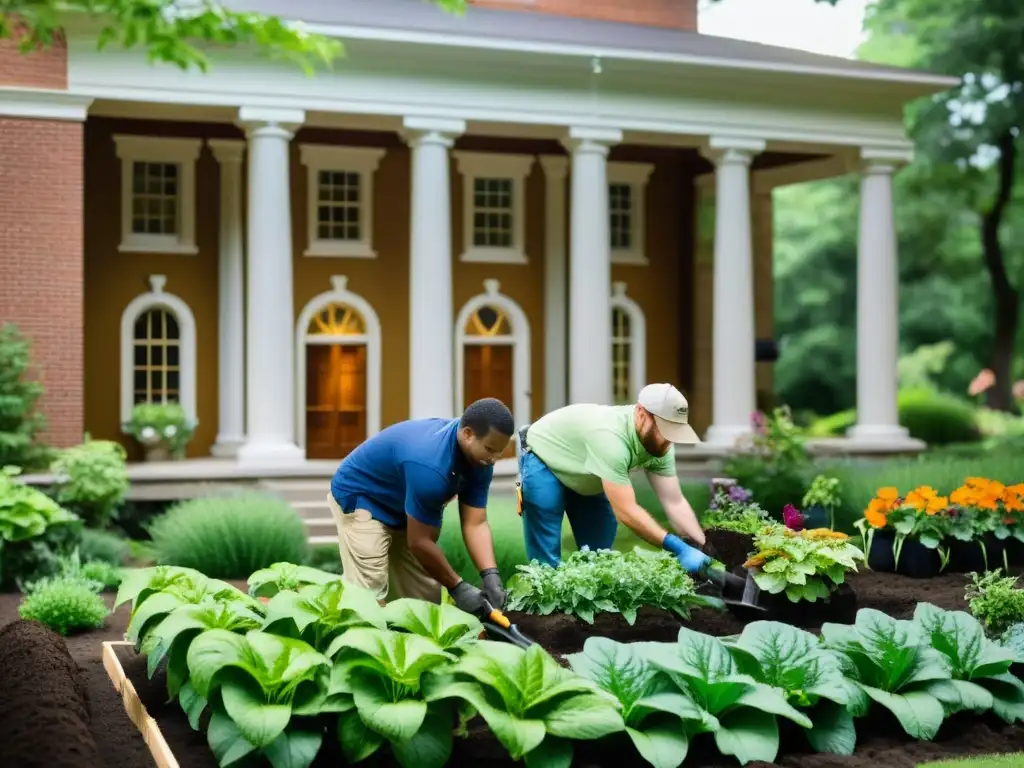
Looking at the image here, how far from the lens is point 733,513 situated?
11.4m

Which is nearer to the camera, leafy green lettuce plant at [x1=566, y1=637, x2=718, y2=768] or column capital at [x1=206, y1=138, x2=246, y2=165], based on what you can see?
leafy green lettuce plant at [x1=566, y1=637, x2=718, y2=768]

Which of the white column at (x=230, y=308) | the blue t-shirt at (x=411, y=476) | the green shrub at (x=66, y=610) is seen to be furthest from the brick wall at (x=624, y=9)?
the blue t-shirt at (x=411, y=476)

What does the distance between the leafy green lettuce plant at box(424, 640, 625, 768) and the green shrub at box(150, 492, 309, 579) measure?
26.0 ft

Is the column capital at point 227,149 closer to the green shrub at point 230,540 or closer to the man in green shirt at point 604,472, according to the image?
the green shrub at point 230,540

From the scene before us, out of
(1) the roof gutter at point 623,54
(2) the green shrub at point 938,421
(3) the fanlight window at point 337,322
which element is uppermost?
(1) the roof gutter at point 623,54

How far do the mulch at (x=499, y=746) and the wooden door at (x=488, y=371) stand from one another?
1615 cm

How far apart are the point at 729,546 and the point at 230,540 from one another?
17.8ft

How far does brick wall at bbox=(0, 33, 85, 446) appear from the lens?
18766 mm

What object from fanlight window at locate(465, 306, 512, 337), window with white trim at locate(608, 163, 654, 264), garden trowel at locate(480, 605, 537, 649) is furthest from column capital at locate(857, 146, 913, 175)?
garden trowel at locate(480, 605, 537, 649)

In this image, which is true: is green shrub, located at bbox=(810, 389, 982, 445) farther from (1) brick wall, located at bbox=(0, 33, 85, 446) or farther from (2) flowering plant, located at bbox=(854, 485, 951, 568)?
(2) flowering plant, located at bbox=(854, 485, 951, 568)

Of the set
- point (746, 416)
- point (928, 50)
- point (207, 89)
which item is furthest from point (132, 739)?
point (928, 50)

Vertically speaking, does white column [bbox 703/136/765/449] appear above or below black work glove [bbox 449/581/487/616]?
above

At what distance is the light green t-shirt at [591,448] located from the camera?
834 cm

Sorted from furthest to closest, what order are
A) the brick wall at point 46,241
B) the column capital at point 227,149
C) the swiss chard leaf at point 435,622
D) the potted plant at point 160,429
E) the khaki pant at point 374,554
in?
the column capital at point 227,149, the potted plant at point 160,429, the brick wall at point 46,241, the khaki pant at point 374,554, the swiss chard leaf at point 435,622
